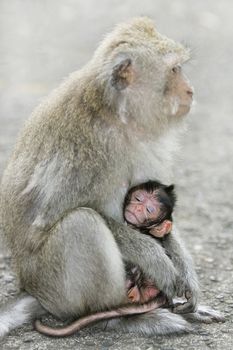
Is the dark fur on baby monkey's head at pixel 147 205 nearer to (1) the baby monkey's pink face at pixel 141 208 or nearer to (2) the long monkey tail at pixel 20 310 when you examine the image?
(1) the baby monkey's pink face at pixel 141 208

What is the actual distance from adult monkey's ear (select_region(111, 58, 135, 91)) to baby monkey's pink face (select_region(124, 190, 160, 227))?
61 centimetres

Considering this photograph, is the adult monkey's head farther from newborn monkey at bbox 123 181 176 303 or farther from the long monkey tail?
the long monkey tail

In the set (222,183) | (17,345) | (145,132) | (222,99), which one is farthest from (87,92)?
(222,99)

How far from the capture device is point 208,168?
26.3 ft

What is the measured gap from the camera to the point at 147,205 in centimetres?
441

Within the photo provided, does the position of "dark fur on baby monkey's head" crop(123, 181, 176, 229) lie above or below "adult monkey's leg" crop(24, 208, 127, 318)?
above

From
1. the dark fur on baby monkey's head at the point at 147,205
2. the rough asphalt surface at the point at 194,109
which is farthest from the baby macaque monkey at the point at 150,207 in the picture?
the rough asphalt surface at the point at 194,109

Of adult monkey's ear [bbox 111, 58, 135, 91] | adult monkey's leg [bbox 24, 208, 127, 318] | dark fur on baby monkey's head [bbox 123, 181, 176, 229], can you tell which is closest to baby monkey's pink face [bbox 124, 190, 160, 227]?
dark fur on baby monkey's head [bbox 123, 181, 176, 229]

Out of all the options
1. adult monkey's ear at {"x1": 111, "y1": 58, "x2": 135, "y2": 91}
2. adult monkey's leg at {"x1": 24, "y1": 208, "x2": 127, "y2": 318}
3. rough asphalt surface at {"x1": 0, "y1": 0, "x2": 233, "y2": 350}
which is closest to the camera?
adult monkey's leg at {"x1": 24, "y1": 208, "x2": 127, "y2": 318}

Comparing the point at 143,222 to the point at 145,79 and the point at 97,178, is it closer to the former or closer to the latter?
the point at 97,178

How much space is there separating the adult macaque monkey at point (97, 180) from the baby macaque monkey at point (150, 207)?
0.06 m

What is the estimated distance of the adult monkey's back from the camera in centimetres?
417

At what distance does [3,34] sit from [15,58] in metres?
1.85

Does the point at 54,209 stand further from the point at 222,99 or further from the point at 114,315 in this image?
the point at 222,99
